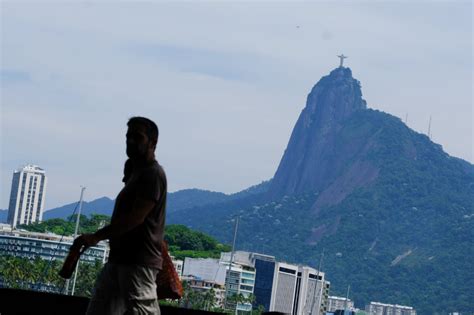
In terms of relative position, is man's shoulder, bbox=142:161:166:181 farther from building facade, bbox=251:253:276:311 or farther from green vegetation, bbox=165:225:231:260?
building facade, bbox=251:253:276:311

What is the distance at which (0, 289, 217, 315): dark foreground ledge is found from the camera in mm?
7328

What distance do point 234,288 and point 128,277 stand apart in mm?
168489

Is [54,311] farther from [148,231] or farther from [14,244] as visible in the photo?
[14,244]

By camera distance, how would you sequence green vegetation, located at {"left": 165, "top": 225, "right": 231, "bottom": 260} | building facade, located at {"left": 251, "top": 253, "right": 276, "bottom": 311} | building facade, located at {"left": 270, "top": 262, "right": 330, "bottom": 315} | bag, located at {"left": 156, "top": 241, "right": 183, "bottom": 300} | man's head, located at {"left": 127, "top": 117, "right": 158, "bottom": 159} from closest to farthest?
man's head, located at {"left": 127, "top": 117, "right": 158, "bottom": 159} → bag, located at {"left": 156, "top": 241, "right": 183, "bottom": 300} → building facade, located at {"left": 251, "top": 253, "right": 276, "bottom": 311} → green vegetation, located at {"left": 165, "top": 225, "right": 231, "bottom": 260} → building facade, located at {"left": 270, "top": 262, "right": 330, "bottom": 315}

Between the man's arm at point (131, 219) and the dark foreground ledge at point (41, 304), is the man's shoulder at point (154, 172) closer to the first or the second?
the man's arm at point (131, 219)

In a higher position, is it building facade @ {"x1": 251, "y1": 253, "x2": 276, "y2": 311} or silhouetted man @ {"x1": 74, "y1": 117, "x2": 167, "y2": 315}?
building facade @ {"x1": 251, "y1": 253, "x2": 276, "y2": 311}

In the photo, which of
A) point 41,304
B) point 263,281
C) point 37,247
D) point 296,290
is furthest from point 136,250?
point 296,290

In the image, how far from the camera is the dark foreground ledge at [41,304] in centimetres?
733

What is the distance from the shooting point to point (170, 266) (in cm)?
582

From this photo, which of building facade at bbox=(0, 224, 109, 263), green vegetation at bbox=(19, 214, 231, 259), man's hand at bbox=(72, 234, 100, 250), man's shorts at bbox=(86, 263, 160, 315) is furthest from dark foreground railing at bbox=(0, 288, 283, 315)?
green vegetation at bbox=(19, 214, 231, 259)

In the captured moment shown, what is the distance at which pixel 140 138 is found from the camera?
5.66 meters

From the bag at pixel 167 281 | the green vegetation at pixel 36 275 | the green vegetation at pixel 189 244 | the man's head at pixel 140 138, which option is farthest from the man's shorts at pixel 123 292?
the green vegetation at pixel 189 244

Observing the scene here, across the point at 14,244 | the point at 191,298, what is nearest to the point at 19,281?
the point at 191,298

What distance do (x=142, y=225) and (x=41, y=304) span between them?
2102 millimetres
